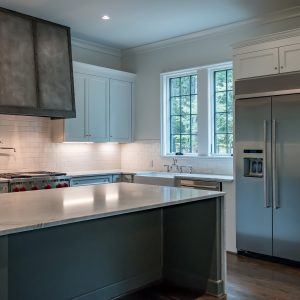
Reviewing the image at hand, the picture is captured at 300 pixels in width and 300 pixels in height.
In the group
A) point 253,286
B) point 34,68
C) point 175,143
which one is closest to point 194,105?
point 175,143

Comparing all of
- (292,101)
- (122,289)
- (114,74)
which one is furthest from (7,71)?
(292,101)

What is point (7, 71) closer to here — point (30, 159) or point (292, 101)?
point (30, 159)

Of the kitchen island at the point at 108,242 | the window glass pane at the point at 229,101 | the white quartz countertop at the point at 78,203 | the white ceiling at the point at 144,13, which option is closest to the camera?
the white quartz countertop at the point at 78,203

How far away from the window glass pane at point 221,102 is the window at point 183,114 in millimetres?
392

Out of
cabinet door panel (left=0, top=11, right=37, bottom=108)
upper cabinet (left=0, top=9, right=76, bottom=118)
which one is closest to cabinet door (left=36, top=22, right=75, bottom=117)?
upper cabinet (left=0, top=9, right=76, bottom=118)

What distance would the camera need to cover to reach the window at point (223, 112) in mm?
5391

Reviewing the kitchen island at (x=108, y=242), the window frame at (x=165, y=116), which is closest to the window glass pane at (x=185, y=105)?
the window frame at (x=165, y=116)

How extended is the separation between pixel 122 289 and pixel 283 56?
295 centimetres

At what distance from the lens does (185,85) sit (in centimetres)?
595

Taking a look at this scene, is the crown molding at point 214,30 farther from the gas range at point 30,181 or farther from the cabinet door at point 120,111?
the gas range at point 30,181

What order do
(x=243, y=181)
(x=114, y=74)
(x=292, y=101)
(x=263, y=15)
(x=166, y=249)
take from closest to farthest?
(x=166, y=249) → (x=292, y=101) → (x=243, y=181) → (x=263, y=15) → (x=114, y=74)

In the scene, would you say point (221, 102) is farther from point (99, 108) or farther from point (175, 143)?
point (99, 108)

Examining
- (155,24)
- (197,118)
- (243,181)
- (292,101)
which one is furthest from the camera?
(197,118)

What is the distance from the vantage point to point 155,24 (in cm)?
521
